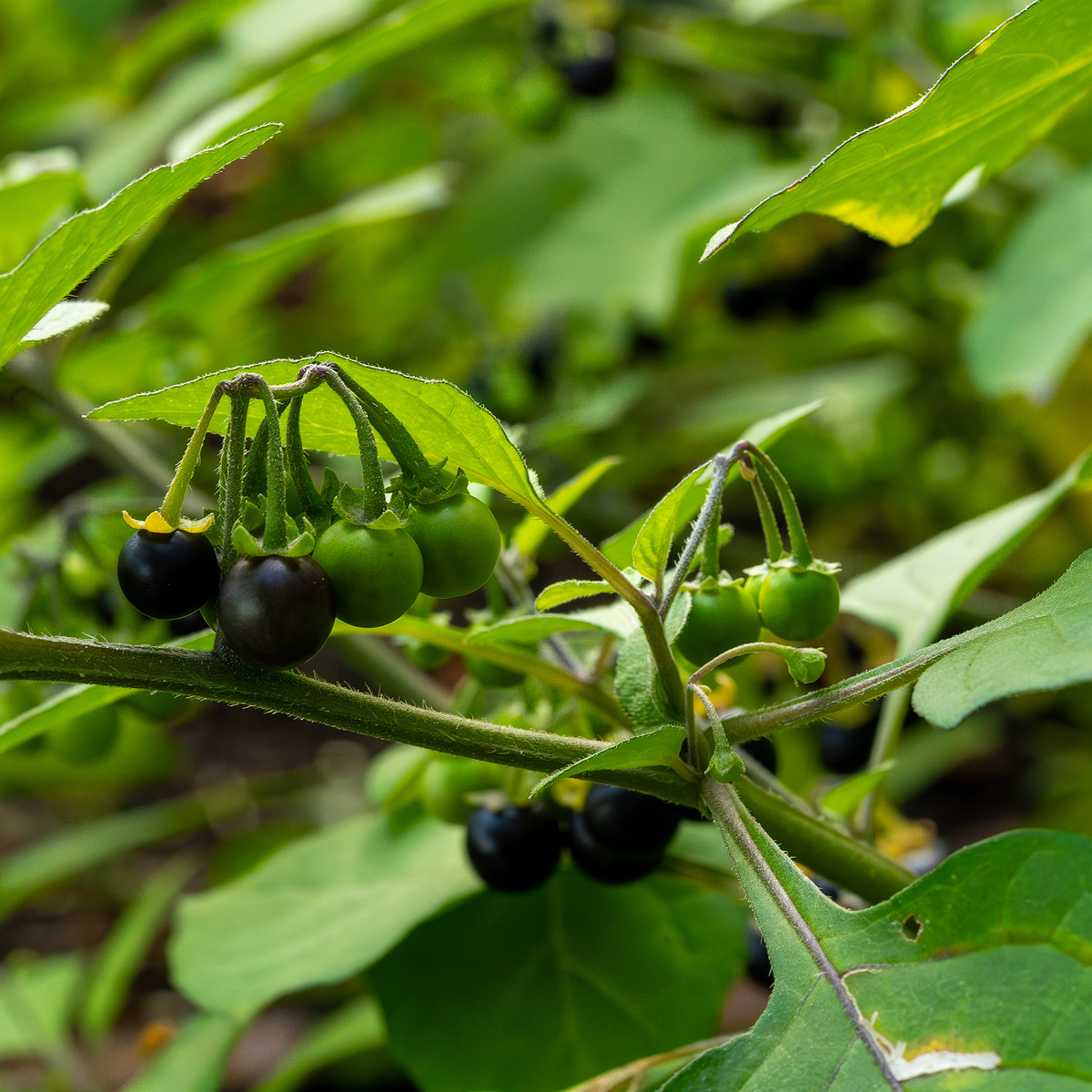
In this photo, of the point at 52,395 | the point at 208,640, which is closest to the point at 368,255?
→ the point at 52,395

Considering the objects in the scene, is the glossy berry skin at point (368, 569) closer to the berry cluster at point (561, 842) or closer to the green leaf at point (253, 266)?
the berry cluster at point (561, 842)

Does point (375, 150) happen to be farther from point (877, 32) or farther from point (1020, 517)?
point (1020, 517)

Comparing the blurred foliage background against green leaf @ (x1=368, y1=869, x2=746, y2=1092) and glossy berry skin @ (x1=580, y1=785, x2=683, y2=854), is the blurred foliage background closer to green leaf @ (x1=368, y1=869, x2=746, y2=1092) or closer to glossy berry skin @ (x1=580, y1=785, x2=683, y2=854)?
green leaf @ (x1=368, y1=869, x2=746, y2=1092)

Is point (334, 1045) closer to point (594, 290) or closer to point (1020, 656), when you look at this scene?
point (1020, 656)

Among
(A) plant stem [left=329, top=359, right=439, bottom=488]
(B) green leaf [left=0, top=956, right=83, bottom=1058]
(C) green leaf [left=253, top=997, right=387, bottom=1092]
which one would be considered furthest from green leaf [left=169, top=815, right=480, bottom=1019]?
(B) green leaf [left=0, top=956, right=83, bottom=1058]

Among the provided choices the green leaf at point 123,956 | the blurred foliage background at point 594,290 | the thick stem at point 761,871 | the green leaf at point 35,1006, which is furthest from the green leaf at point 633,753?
the green leaf at point 35,1006
